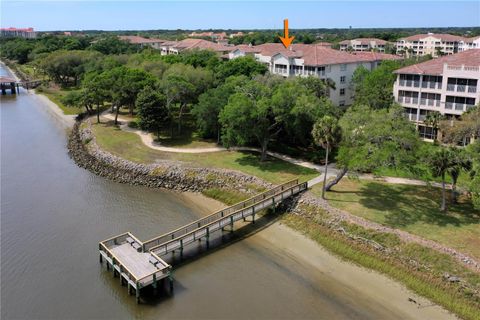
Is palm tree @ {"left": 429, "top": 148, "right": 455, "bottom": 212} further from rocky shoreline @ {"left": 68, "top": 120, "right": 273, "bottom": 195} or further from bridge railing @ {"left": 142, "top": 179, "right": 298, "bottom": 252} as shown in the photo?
rocky shoreline @ {"left": 68, "top": 120, "right": 273, "bottom": 195}

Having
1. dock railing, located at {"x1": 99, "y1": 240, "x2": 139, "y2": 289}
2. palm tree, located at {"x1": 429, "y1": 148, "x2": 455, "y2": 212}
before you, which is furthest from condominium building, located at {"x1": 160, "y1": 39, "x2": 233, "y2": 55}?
dock railing, located at {"x1": 99, "y1": 240, "x2": 139, "y2": 289}

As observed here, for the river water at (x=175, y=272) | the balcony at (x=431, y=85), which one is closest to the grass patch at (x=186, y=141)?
the river water at (x=175, y=272)

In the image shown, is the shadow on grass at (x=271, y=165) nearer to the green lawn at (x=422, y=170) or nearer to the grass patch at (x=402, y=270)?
the green lawn at (x=422, y=170)

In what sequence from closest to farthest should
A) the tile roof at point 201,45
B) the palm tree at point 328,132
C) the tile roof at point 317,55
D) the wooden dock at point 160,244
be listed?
the wooden dock at point 160,244
the palm tree at point 328,132
the tile roof at point 317,55
the tile roof at point 201,45

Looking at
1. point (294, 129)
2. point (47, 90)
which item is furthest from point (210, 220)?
point (47, 90)

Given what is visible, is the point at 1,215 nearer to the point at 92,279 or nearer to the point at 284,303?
the point at 92,279
